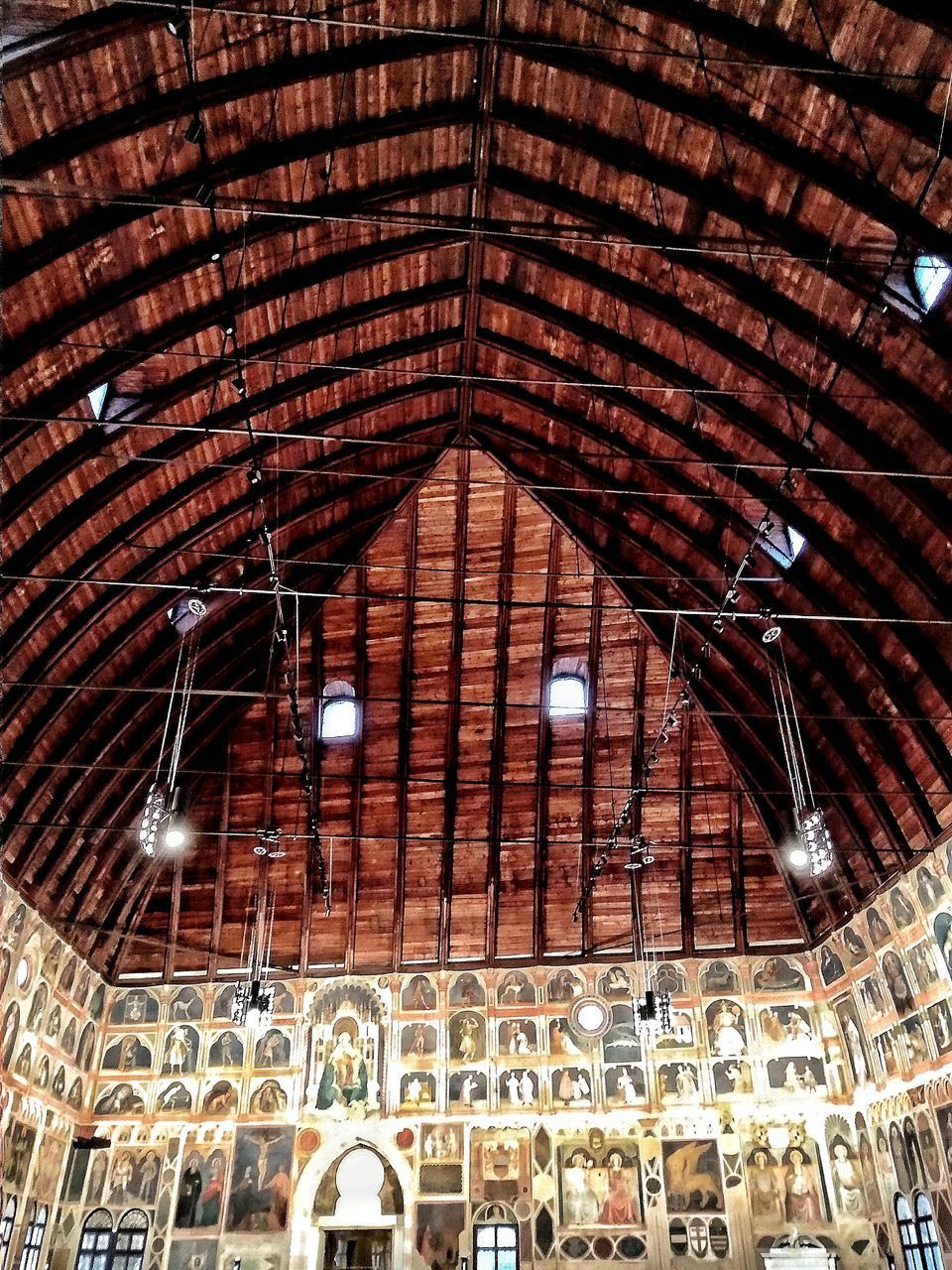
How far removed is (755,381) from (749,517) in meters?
3.26

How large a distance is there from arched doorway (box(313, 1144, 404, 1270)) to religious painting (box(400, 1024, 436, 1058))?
2.31 metres

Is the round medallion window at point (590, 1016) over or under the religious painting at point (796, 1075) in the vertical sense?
over

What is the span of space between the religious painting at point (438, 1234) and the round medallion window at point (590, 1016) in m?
4.80

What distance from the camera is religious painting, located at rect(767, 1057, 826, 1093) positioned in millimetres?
22344

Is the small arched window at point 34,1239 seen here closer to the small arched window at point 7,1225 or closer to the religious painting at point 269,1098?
the small arched window at point 7,1225

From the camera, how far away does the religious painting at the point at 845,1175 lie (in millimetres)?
20891

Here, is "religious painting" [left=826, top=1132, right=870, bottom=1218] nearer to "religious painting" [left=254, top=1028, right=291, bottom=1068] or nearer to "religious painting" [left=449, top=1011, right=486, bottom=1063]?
"religious painting" [left=449, top=1011, right=486, bottom=1063]

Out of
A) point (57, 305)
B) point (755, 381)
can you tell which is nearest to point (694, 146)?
point (755, 381)

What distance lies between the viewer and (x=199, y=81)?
12117mm

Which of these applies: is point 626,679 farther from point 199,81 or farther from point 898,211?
→ point 199,81

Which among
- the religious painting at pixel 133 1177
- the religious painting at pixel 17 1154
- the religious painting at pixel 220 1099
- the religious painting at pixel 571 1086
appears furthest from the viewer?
the religious painting at pixel 220 1099

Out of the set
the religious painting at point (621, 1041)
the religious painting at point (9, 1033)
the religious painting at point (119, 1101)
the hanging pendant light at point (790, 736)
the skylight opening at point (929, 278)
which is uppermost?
the skylight opening at point (929, 278)

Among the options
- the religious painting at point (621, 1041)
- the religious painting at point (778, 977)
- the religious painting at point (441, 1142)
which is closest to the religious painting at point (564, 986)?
the religious painting at point (621, 1041)

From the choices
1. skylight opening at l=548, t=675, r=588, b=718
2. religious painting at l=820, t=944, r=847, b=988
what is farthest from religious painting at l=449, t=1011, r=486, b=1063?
religious painting at l=820, t=944, r=847, b=988
